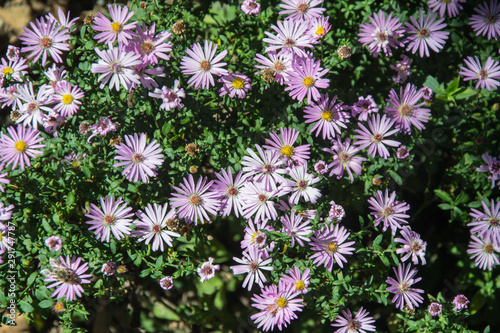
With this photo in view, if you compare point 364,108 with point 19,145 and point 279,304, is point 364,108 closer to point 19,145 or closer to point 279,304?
point 279,304

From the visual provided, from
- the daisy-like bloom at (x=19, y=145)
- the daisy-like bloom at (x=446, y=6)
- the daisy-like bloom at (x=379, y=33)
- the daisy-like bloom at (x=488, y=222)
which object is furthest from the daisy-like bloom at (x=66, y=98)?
the daisy-like bloom at (x=488, y=222)

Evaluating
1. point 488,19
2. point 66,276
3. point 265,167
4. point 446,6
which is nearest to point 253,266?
point 265,167

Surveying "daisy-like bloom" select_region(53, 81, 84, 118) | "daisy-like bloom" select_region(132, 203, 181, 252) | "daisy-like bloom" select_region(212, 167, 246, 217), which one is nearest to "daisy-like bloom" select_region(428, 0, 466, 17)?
"daisy-like bloom" select_region(212, 167, 246, 217)

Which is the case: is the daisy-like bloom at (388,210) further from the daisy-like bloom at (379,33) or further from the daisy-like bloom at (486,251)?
the daisy-like bloom at (379,33)

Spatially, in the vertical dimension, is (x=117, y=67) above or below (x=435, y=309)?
above

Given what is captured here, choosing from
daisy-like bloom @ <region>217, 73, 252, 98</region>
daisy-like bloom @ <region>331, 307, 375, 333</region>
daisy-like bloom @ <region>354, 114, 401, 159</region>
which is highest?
daisy-like bloom @ <region>217, 73, 252, 98</region>

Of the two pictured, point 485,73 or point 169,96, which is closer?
→ point 169,96

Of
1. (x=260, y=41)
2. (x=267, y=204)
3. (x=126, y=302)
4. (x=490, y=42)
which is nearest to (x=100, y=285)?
(x=126, y=302)

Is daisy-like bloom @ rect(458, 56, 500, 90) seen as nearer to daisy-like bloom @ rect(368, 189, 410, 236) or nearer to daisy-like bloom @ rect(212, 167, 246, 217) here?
daisy-like bloom @ rect(368, 189, 410, 236)
